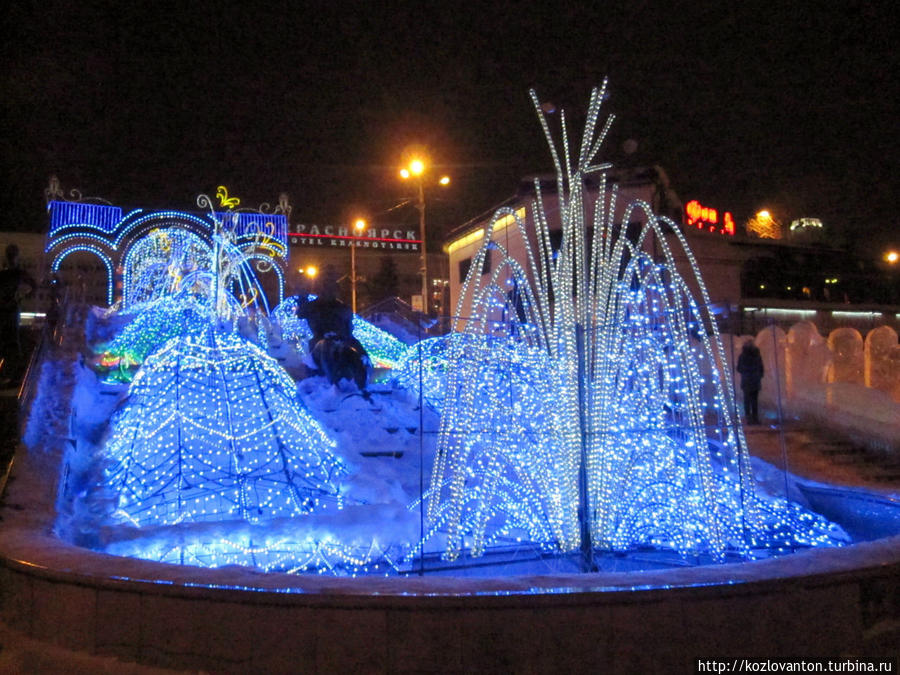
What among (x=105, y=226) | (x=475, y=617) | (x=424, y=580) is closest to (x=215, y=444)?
(x=424, y=580)

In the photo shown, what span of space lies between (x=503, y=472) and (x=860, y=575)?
4.49 m

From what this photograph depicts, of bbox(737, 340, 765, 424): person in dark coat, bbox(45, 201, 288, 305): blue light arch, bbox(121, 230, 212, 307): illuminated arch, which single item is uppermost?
bbox(45, 201, 288, 305): blue light arch

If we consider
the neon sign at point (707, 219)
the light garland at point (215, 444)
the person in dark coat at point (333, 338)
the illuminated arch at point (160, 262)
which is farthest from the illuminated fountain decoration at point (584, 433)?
the neon sign at point (707, 219)

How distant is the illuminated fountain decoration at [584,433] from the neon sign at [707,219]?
21681 mm

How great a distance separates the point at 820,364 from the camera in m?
15.7

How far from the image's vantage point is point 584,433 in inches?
272

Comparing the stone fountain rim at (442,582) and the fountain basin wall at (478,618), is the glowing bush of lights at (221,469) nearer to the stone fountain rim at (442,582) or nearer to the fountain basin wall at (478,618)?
the stone fountain rim at (442,582)

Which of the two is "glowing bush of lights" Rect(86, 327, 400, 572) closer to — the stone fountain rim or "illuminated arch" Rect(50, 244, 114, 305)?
the stone fountain rim

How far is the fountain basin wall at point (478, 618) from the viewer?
149 inches

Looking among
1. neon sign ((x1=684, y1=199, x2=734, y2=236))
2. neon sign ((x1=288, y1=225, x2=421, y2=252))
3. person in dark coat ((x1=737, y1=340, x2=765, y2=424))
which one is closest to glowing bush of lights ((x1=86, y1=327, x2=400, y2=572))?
person in dark coat ((x1=737, y1=340, x2=765, y2=424))

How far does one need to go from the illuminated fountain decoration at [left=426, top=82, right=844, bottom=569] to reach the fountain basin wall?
9.37 feet

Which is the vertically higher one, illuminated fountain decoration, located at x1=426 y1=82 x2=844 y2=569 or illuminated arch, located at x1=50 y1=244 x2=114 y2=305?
illuminated arch, located at x1=50 y1=244 x2=114 y2=305

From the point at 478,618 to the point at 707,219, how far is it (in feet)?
97.3

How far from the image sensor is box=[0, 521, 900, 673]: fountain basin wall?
3.79 metres
